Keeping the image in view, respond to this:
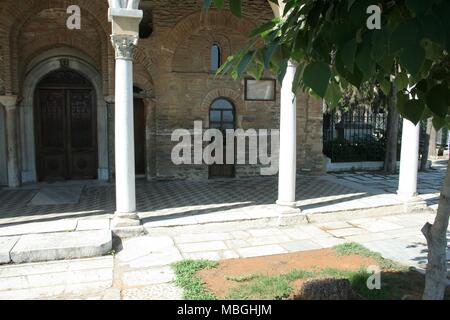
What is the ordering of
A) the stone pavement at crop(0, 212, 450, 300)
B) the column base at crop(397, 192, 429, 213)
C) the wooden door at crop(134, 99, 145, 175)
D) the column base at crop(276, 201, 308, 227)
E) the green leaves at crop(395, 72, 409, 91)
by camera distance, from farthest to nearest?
the wooden door at crop(134, 99, 145, 175)
the column base at crop(397, 192, 429, 213)
the column base at crop(276, 201, 308, 227)
the stone pavement at crop(0, 212, 450, 300)
the green leaves at crop(395, 72, 409, 91)

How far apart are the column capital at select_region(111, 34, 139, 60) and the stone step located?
2.92 m

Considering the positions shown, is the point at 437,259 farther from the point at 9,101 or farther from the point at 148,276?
the point at 9,101

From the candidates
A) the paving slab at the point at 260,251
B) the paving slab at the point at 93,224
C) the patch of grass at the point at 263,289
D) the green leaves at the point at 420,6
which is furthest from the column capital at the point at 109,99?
the green leaves at the point at 420,6

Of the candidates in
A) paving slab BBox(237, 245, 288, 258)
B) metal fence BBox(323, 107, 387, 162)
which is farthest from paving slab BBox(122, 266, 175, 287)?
metal fence BBox(323, 107, 387, 162)

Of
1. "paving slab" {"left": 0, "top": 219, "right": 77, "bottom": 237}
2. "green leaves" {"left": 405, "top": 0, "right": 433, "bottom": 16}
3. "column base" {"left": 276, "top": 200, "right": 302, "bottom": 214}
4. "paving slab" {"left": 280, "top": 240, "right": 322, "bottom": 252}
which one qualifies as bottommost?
"paving slab" {"left": 280, "top": 240, "right": 322, "bottom": 252}

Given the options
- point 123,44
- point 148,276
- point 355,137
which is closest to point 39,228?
point 148,276

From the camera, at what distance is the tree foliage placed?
→ 1.19 meters

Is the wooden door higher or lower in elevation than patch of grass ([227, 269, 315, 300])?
higher

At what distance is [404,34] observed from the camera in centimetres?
118

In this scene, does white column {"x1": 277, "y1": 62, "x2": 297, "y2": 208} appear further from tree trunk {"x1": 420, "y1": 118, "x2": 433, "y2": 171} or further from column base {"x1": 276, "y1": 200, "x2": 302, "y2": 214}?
tree trunk {"x1": 420, "y1": 118, "x2": 433, "y2": 171}

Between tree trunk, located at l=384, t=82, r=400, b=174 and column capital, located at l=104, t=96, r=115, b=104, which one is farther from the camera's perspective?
tree trunk, located at l=384, t=82, r=400, b=174

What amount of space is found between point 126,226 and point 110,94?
5113 mm

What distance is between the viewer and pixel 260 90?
1190 cm

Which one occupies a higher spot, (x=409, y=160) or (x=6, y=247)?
(x=409, y=160)
